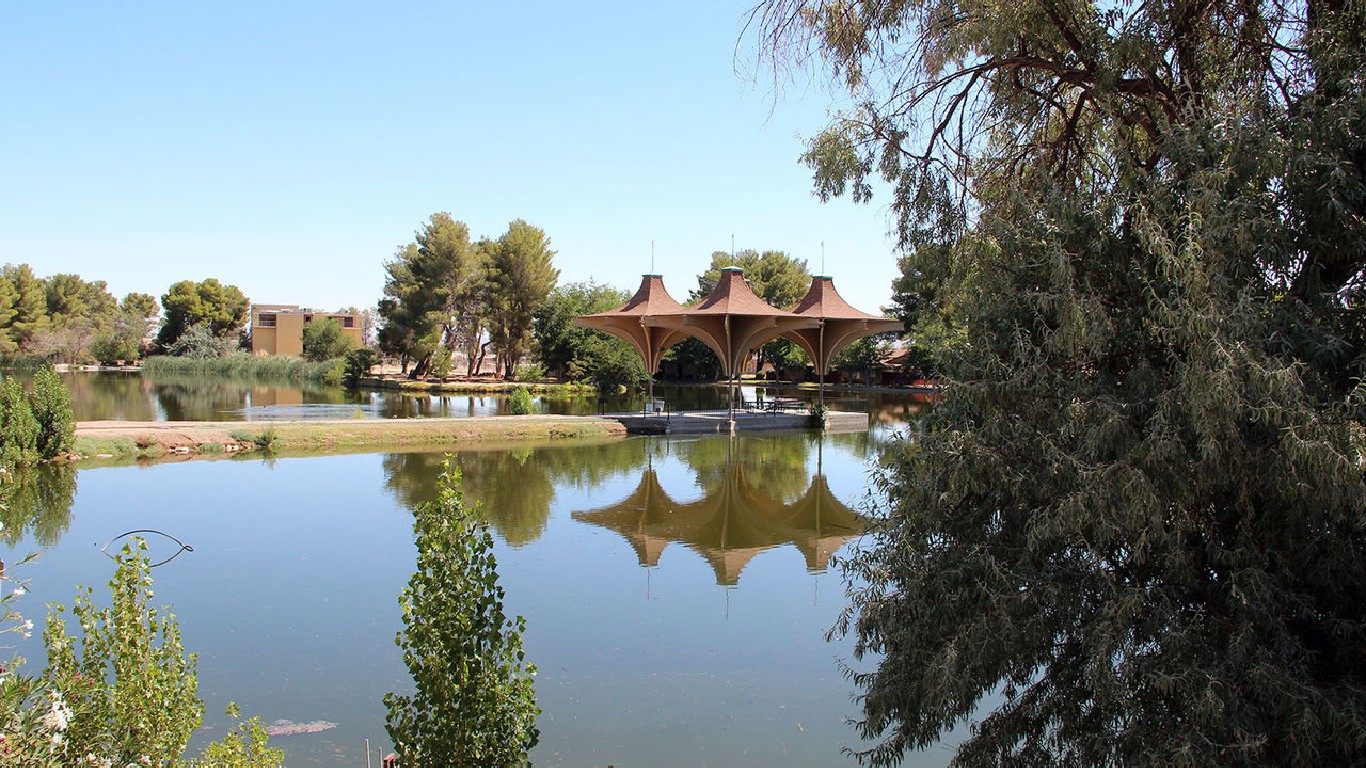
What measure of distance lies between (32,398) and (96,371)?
5076 centimetres

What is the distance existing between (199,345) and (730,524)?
60751mm

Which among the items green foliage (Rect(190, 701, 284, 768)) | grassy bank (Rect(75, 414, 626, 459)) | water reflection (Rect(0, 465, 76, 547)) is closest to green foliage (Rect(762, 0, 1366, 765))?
green foliage (Rect(190, 701, 284, 768))

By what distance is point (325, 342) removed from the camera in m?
60.5

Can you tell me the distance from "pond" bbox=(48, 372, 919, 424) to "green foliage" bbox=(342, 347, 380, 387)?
1.47 metres

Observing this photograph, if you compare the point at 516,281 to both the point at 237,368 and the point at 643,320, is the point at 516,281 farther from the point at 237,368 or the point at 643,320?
the point at 643,320

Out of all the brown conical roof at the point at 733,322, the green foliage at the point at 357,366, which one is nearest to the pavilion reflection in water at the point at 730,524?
the brown conical roof at the point at 733,322

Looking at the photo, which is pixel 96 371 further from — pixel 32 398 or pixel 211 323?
pixel 32 398

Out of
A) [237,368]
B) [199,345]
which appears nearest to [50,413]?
[237,368]

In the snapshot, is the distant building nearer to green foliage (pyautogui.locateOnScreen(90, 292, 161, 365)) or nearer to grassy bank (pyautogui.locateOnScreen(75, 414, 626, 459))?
green foliage (pyautogui.locateOnScreen(90, 292, 161, 365))

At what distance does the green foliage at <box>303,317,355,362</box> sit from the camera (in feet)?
198

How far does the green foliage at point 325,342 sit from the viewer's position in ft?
198

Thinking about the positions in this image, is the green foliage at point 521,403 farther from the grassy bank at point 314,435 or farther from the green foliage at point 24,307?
the green foliage at point 24,307

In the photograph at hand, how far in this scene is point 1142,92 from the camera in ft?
17.8

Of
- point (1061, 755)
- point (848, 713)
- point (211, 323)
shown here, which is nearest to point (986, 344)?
point (1061, 755)
